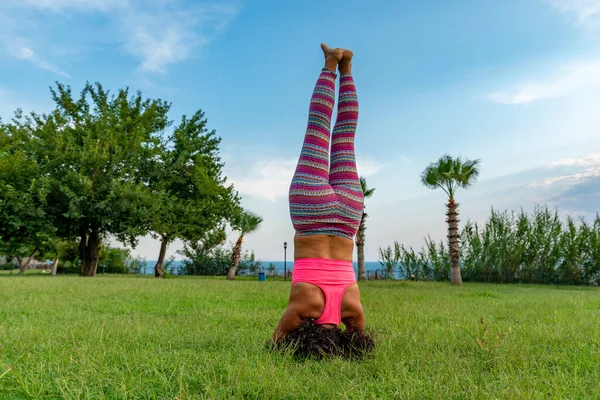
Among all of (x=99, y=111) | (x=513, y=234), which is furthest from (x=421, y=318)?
(x=99, y=111)

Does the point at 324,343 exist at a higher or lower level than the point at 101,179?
lower

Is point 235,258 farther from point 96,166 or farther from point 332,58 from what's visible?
point 332,58

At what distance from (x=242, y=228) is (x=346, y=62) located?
775 inches

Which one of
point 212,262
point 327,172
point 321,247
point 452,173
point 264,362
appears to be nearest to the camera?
point 264,362

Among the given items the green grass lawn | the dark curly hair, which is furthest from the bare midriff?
the green grass lawn

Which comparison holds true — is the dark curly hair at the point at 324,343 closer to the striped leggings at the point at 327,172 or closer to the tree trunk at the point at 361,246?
the striped leggings at the point at 327,172

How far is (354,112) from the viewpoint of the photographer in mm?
3457

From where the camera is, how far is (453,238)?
55.5ft

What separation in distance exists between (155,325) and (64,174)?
16586 mm

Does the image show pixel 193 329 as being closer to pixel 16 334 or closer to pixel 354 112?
pixel 16 334

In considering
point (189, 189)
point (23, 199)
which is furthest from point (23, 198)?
point (189, 189)

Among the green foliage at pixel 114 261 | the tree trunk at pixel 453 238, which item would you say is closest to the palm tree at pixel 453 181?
the tree trunk at pixel 453 238

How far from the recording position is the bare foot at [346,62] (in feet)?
11.6

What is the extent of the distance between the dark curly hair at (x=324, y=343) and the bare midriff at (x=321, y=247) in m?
0.49
